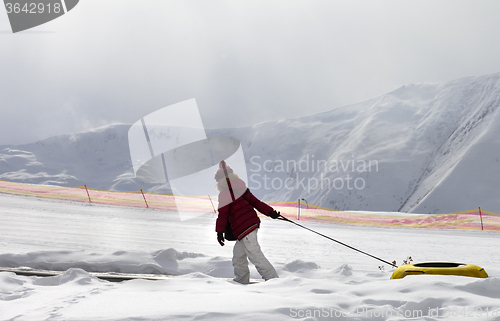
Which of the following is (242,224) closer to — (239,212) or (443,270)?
(239,212)

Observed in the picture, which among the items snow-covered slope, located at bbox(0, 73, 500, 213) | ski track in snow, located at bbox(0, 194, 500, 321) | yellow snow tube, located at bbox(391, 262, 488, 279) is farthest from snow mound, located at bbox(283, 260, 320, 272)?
snow-covered slope, located at bbox(0, 73, 500, 213)

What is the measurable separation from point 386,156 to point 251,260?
59.1 meters

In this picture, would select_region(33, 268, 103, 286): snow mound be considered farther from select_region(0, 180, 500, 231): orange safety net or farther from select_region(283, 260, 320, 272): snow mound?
select_region(0, 180, 500, 231): orange safety net

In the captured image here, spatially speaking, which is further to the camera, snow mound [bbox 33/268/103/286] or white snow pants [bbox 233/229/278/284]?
white snow pants [bbox 233/229/278/284]

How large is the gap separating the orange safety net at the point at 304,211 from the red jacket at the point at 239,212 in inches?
533

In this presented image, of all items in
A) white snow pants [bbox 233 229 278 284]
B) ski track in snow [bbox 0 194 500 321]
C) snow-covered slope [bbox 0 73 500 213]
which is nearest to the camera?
ski track in snow [bbox 0 194 500 321]

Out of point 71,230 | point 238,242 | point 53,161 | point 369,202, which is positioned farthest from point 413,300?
point 53,161

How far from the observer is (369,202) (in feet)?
166

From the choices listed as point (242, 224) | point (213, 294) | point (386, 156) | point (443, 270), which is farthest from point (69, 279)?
point (386, 156)

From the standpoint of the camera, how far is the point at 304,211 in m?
18.7

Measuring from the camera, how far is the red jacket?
4086 mm

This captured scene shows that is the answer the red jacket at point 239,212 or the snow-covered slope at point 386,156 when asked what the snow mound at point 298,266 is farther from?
the snow-covered slope at point 386,156

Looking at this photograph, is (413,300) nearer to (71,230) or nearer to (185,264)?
(185,264)

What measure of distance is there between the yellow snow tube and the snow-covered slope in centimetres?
4016
